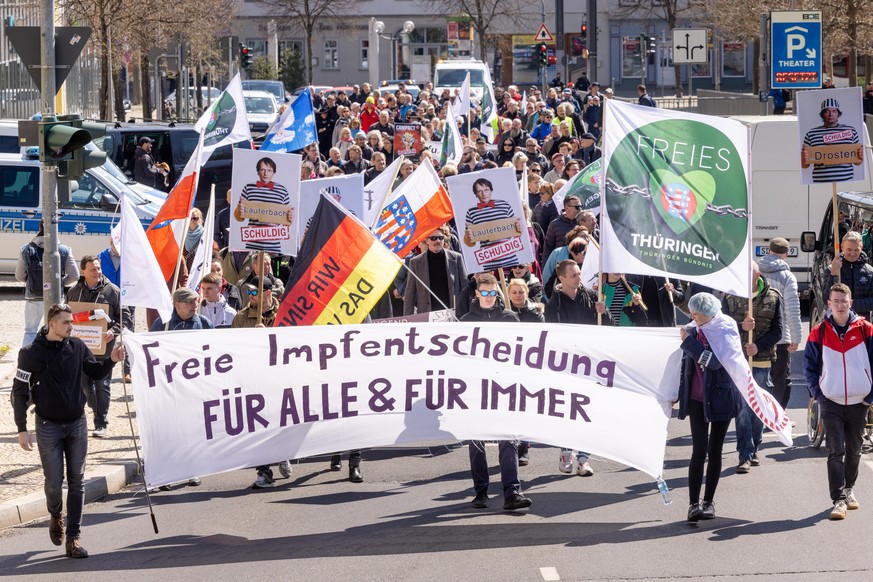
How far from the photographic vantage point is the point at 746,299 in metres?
11.1

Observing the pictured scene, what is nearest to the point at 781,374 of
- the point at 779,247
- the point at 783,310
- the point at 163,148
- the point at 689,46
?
the point at 783,310

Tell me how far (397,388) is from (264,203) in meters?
3.27

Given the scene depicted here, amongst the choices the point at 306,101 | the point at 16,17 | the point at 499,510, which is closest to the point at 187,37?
the point at 16,17

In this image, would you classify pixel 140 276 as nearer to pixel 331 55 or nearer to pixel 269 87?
pixel 269 87

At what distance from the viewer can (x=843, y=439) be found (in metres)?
9.44

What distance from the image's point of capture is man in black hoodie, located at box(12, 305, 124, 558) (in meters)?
8.77

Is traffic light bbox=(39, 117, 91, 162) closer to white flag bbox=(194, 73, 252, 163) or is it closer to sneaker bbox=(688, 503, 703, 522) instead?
white flag bbox=(194, 73, 252, 163)

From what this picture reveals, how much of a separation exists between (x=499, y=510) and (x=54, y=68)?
562cm

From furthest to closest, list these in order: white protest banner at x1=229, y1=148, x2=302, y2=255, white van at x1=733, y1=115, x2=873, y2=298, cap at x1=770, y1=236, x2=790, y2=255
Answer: white van at x1=733, y1=115, x2=873, y2=298 → white protest banner at x1=229, y1=148, x2=302, y2=255 → cap at x1=770, y1=236, x2=790, y2=255

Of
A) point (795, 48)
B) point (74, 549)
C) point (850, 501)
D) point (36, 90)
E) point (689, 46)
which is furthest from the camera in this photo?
point (36, 90)

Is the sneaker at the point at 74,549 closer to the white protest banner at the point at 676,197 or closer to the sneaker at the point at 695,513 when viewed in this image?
the sneaker at the point at 695,513

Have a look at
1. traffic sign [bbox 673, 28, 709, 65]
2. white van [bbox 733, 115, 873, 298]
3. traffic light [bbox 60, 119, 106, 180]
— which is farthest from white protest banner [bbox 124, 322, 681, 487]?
traffic sign [bbox 673, 28, 709, 65]

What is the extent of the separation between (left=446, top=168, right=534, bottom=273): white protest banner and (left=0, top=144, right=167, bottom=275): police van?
26.6 feet

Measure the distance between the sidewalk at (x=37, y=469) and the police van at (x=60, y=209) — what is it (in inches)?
269
